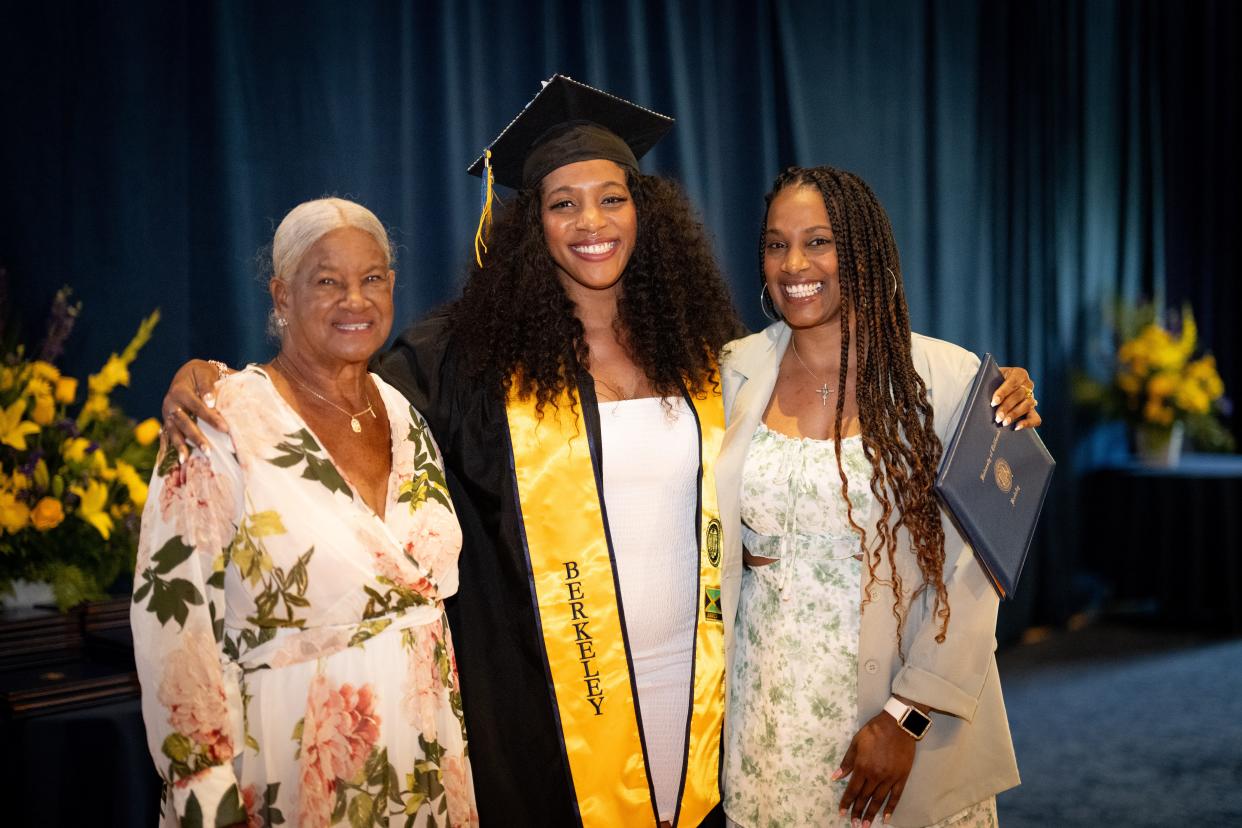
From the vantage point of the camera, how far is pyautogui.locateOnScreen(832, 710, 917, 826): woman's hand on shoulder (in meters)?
1.81

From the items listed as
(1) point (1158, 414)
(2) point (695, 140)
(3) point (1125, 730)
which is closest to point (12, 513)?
(2) point (695, 140)

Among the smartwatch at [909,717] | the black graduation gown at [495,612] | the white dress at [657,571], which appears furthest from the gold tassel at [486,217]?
the smartwatch at [909,717]

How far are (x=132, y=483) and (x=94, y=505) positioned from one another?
8 cm

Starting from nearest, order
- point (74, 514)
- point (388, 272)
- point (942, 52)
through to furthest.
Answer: point (388, 272), point (74, 514), point (942, 52)

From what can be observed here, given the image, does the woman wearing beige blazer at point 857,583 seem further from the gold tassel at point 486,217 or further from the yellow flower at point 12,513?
the yellow flower at point 12,513

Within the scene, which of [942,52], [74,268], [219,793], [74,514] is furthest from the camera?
[942,52]

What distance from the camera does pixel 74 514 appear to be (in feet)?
6.87

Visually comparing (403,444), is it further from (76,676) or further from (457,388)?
(76,676)

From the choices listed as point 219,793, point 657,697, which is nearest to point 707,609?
point 657,697

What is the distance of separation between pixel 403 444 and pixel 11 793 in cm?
97

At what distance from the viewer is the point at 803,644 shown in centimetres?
188

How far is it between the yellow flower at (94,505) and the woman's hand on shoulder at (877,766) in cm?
143

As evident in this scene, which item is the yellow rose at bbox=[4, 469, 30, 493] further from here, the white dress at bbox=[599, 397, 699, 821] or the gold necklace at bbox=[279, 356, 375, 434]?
the white dress at bbox=[599, 397, 699, 821]

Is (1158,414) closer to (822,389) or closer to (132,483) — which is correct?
(822,389)
